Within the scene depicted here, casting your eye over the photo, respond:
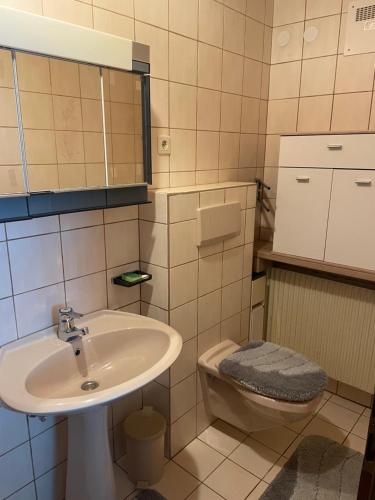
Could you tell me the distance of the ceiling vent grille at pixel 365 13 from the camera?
1.77m

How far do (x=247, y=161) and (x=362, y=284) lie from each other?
917 mm

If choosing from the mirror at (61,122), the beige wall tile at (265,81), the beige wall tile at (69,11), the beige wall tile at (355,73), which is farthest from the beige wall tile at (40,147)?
the beige wall tile at (355,73)

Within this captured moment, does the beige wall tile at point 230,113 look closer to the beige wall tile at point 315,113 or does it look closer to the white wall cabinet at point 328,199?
the white wall cabinet at point 328,199

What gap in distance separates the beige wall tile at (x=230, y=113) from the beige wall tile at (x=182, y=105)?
0.23 meters

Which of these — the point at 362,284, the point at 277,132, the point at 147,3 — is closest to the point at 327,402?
the point at 362,284

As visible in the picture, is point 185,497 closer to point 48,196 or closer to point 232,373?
point 232,373

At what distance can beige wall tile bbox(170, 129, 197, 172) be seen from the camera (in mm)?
1667

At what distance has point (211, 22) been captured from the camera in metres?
1.72

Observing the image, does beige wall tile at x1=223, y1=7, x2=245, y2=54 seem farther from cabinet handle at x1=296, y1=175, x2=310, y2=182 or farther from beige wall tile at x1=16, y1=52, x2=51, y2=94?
beige wall tile at x1=16, y1=52, x2=51, y2=94

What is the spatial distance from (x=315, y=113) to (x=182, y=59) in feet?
2.80

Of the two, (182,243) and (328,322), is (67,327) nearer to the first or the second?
(182,243)

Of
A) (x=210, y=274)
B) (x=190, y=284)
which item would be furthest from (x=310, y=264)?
(x=190, y=284)

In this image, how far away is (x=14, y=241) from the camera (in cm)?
118

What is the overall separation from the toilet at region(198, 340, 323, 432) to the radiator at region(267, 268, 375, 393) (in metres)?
0.43
